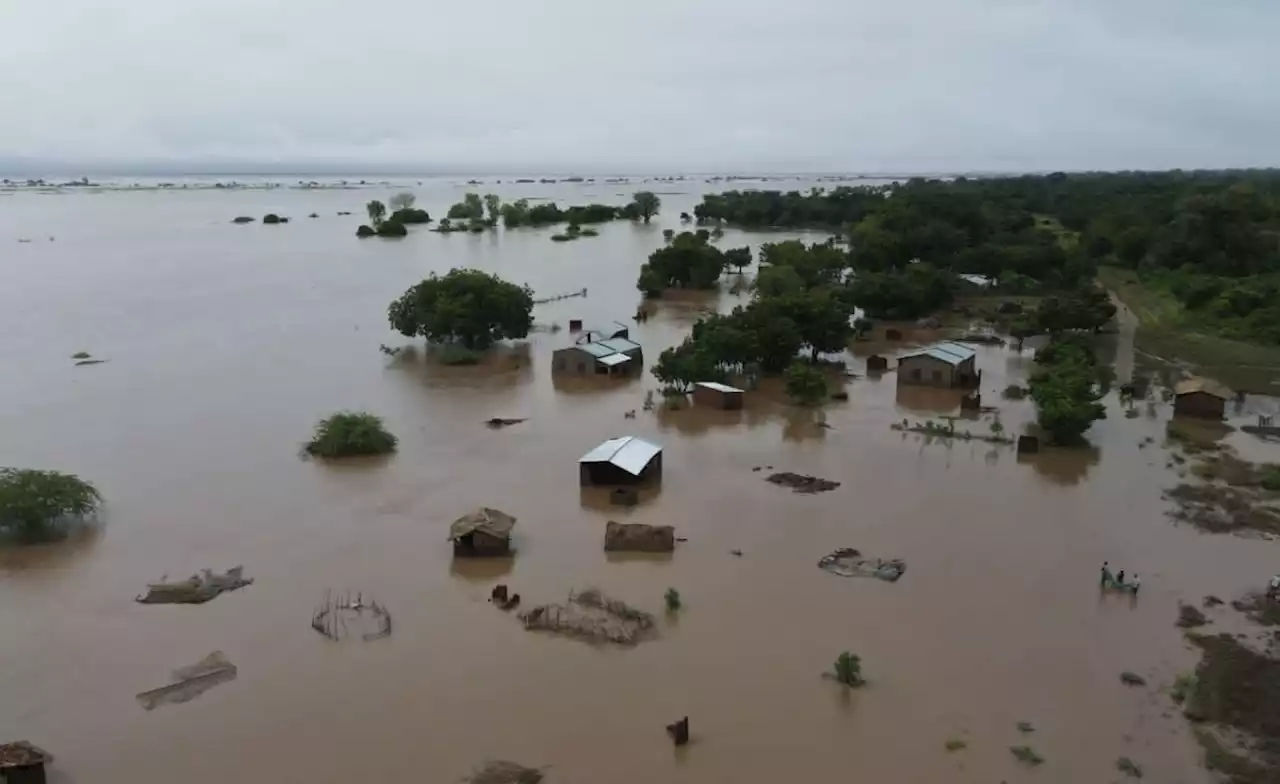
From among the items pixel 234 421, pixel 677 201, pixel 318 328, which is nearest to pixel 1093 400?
pixel 234 421

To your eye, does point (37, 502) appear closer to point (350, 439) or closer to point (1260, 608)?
point (350, 439)

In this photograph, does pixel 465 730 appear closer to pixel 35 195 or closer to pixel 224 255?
pixel 224 255

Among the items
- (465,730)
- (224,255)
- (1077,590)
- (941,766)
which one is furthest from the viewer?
(224,255)

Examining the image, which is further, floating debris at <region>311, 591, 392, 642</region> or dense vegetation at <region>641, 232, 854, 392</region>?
dense vegetation at <region>641, 232, 854, 392</region>

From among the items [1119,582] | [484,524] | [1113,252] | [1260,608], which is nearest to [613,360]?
[484,524]

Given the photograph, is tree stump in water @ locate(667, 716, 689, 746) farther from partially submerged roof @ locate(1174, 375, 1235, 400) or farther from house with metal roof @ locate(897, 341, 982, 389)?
partially submerged roof @ locate(1174, 375, 1235, 400)

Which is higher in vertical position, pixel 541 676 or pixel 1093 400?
pixel 1093 400

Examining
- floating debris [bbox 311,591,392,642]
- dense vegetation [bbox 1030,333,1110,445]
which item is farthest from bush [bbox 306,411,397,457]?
dense vegetation [bbox 1030,333,1110,445]
